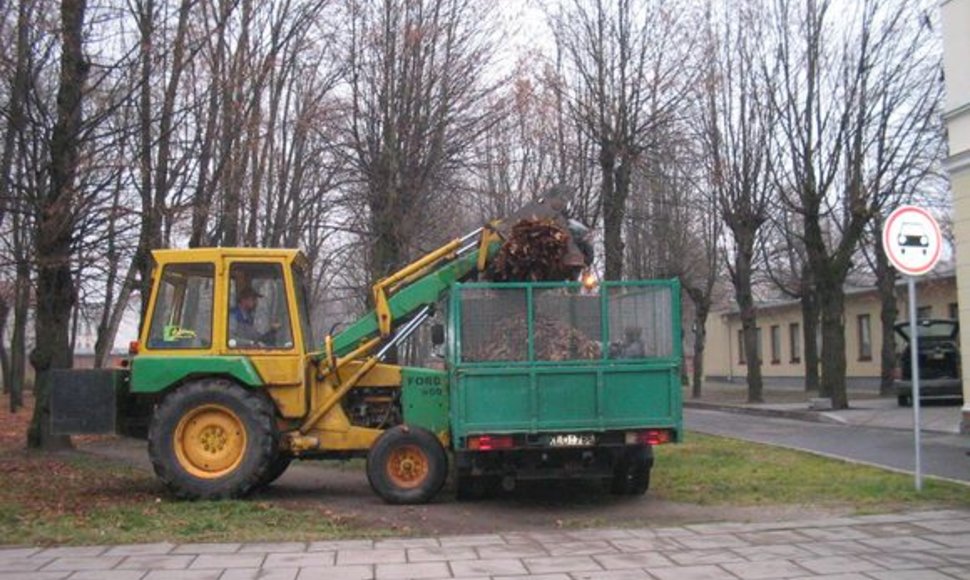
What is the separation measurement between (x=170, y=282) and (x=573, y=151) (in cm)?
1674

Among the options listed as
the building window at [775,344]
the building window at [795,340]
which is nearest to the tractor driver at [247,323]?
the building window at [795,340]

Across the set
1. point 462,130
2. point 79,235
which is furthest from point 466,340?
point 462,130

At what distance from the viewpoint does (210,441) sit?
11.5m

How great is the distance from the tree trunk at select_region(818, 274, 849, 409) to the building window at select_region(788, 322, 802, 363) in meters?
21.4

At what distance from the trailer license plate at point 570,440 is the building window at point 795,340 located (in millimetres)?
41083

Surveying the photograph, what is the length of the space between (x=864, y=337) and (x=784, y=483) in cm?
3350

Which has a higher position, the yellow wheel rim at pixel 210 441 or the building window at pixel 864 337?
the building window at pixel 864 337

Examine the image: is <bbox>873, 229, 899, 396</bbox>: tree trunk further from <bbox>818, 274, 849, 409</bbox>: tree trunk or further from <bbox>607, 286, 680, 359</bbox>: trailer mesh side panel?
<bbox>607, 286, 680, 359</bbox>: trailer mesh side panel

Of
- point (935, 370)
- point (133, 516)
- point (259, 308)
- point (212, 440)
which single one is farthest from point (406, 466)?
point (935, 370)

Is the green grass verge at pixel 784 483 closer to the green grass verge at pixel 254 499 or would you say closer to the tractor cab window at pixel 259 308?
the green grass verge at pixel 254 499

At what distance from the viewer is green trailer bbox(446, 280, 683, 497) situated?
1054 centimetres

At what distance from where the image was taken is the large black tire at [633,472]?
11.1 metres

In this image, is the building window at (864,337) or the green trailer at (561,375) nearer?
the green trailer at (561,375)

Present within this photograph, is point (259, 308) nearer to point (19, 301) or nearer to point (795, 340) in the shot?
point (19, 301)
